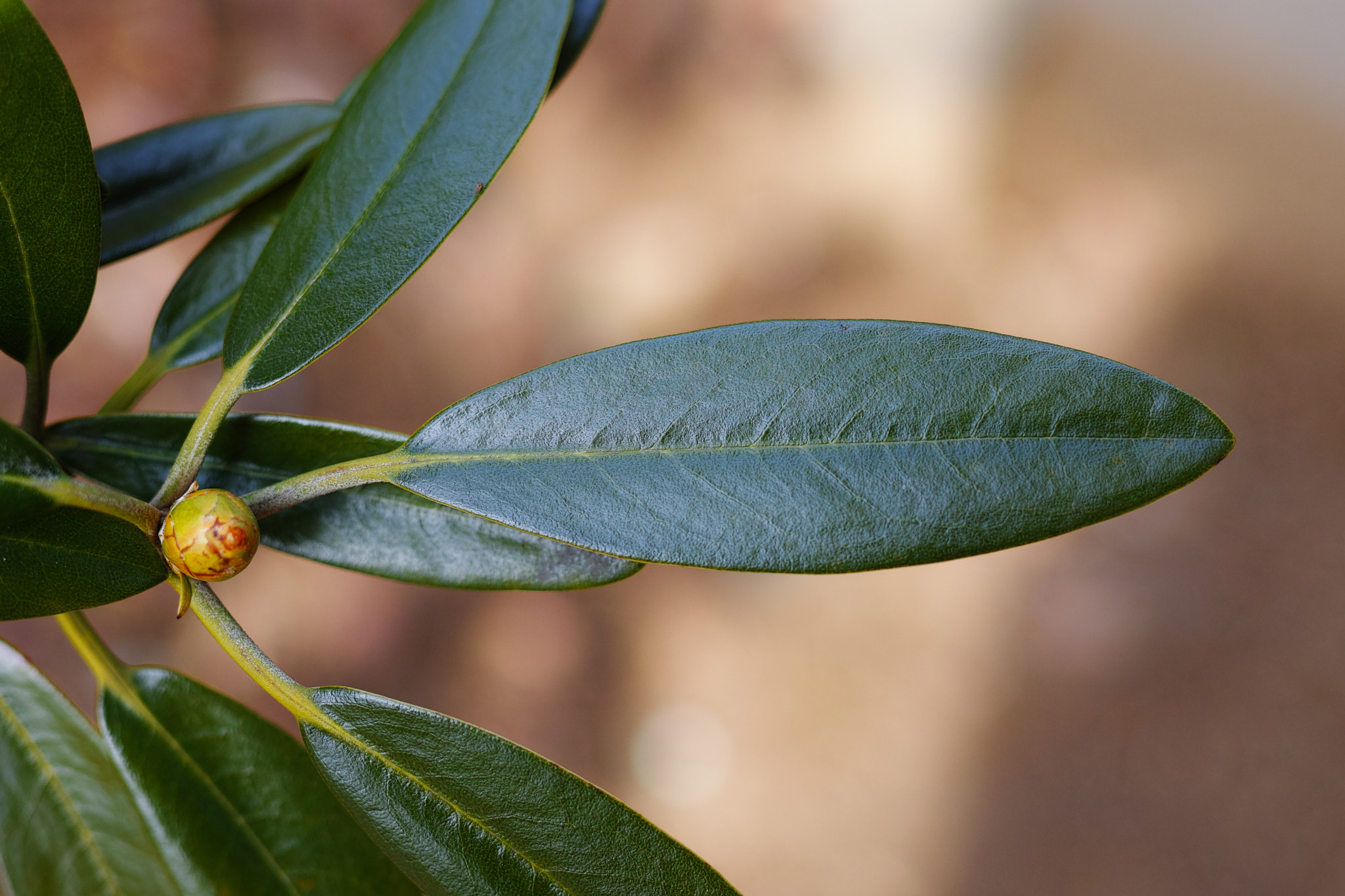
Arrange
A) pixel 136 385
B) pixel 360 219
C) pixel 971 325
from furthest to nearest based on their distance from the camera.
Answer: pixel 971 325 < pixel 136 385 < pixel 360 219

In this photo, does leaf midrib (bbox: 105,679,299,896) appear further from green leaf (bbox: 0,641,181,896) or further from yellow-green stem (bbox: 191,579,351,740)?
yellow-green stem (bbox: 191,579,351,740)

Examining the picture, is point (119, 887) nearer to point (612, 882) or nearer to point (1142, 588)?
point (612, 882)

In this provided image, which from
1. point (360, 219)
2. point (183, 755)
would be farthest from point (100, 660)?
point (360, 219)

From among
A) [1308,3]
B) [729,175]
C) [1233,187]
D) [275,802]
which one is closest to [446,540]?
[275,802]

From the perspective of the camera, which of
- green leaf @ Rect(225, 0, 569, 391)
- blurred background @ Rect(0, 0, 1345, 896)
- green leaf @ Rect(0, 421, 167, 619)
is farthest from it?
blurred background @ Rect(0, 0, 1345, 896)

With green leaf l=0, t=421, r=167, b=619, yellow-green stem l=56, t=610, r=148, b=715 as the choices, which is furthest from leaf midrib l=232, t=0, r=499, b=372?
yellow-green stem l=56, t=610, r=148, b=715

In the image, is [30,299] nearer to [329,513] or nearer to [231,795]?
[329,513]
